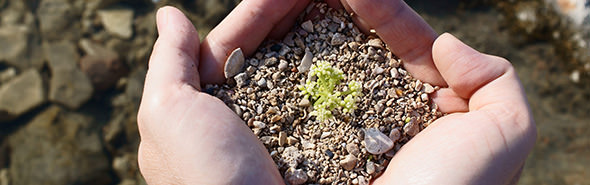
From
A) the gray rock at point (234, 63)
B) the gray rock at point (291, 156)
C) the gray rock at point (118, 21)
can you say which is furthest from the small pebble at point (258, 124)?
the gray rock at point (118, 21)

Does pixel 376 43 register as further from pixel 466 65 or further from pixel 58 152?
pixel 58 152

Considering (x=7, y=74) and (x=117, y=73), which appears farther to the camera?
(x=7, y=74)

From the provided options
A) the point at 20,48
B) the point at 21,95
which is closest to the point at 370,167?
the point at 21,95

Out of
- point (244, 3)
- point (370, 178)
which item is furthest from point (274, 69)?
point (370, 178)

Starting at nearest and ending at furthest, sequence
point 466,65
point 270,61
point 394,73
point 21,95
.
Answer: point 466,65 < point 394,73 < point 270,61 < point 21,95

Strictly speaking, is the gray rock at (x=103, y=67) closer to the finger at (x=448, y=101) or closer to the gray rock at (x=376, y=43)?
the gray rock at (x=376, y=43)

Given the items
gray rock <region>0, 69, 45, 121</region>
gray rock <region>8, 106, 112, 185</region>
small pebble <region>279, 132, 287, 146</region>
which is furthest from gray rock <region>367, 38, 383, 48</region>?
gray rock <region>0, 69, 45, 121</region>
